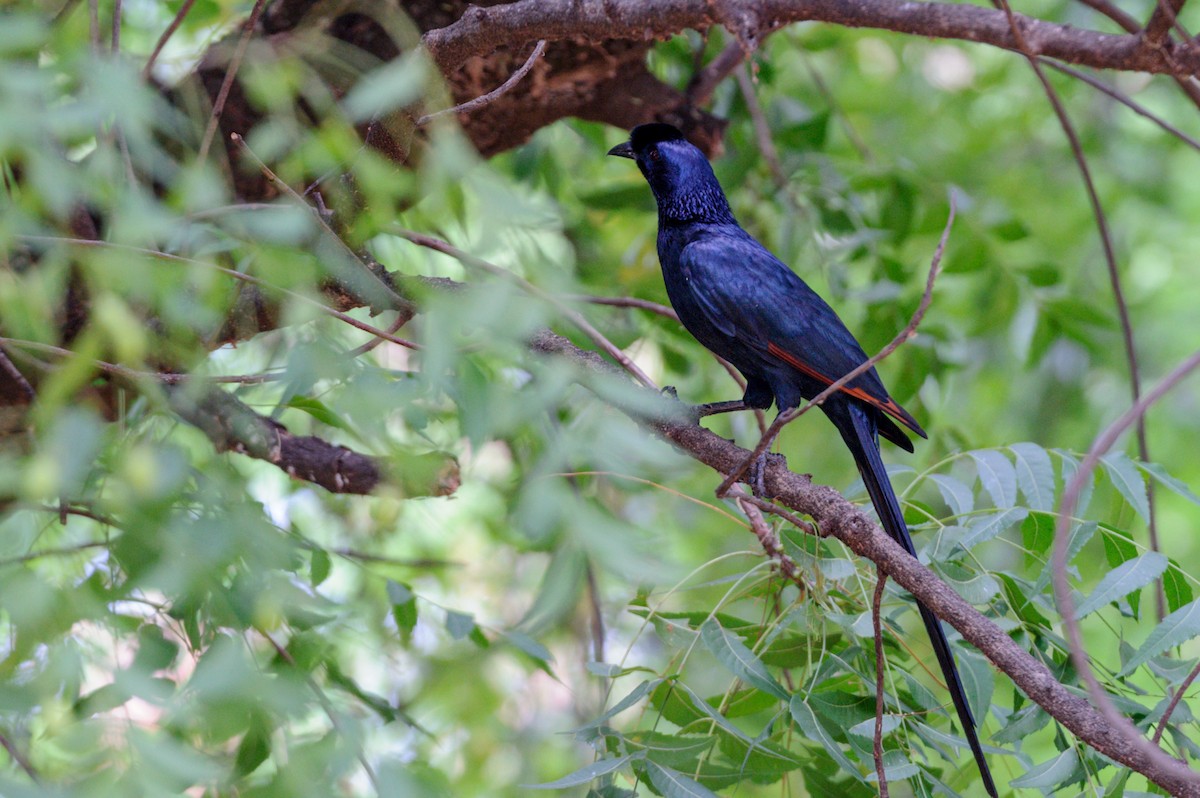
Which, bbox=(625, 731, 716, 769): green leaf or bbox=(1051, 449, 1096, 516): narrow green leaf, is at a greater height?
bbox=(1051, 449, 1096, 516): narrow green leaf

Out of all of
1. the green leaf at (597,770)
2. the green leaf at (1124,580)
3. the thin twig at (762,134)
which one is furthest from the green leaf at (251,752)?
the thin twig at (762,134)

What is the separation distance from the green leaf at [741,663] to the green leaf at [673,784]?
0.61ft

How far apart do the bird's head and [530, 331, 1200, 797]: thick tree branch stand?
1222 mm

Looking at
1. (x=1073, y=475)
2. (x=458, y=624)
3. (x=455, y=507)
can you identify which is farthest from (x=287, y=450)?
(x=455, y=507)

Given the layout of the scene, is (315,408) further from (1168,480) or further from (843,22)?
(1168,480)

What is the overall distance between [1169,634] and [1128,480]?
1.34ft

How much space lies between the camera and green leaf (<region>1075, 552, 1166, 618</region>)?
163 centimetres

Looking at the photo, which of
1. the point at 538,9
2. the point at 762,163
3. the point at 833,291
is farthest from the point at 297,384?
the point at 762,163

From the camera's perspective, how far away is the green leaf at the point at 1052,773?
1.62m

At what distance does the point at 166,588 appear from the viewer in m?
1.57

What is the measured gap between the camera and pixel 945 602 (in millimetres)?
1634

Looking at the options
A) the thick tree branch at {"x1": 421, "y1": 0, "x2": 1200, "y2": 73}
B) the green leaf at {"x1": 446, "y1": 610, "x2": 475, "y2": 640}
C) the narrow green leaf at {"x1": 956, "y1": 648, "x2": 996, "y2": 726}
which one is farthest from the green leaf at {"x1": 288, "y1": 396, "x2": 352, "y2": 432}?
the narrow green leaf at {"x1": 956, "y1": 648, "x2": 996, "y2": 726}

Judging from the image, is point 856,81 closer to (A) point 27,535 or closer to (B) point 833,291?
(B) point 833,291

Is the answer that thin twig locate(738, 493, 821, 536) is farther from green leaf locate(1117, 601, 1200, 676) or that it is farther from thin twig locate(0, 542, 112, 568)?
thin twig locate(0, 542, 112, 568)
